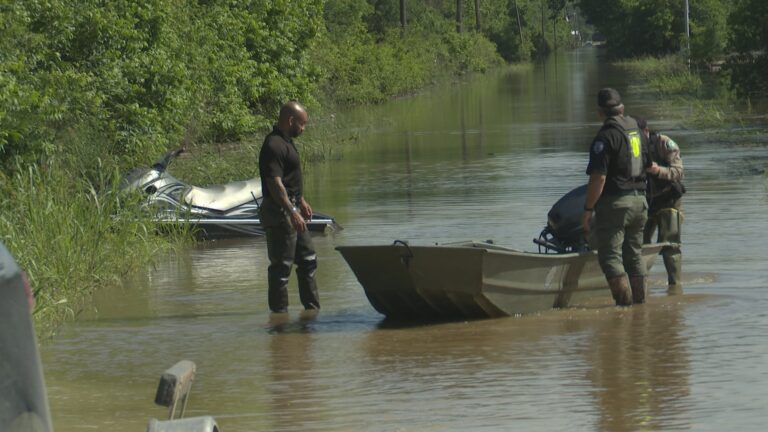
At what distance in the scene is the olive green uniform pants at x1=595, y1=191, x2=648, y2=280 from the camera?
10.9 meters

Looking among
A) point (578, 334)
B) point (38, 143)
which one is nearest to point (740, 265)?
point (578, 334)

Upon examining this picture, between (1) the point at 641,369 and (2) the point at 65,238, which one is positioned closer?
(1) the point at 641,369

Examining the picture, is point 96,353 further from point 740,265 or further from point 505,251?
point 740,265

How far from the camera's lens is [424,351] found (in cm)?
994

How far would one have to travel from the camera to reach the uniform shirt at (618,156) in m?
10.9

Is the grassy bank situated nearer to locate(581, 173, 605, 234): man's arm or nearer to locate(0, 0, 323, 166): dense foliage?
locate(0, 0, 323, 166): dense foliage

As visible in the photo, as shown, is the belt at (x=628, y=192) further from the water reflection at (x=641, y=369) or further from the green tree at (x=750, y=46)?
the green tree at (x=750, y=46)

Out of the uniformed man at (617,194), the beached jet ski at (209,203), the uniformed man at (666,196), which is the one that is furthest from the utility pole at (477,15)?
the uniformed man at (617,194)

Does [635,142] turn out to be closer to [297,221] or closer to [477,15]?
[297,221]

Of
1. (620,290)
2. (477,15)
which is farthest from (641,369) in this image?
(477,15)

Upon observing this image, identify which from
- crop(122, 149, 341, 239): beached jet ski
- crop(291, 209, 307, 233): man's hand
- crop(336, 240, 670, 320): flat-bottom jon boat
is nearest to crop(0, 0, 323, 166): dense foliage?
crop(122, 149, 341, 239): beached jet ski

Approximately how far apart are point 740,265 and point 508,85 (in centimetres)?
5328

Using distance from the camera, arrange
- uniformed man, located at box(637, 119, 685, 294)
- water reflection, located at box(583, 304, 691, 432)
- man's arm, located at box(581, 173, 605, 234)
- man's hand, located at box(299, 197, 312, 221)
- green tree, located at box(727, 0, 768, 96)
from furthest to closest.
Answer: green tree, located at box(727, 0, 768, 96) < uniformed man, located at box(637, 119, 685, 294) < man's hand, located at box(299, 197, 312, 221) < man's arm, located at box(581, 173, 605, 234) < water reflection, located at box(583, 304, 691, 432)

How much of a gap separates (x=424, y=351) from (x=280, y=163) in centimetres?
213
